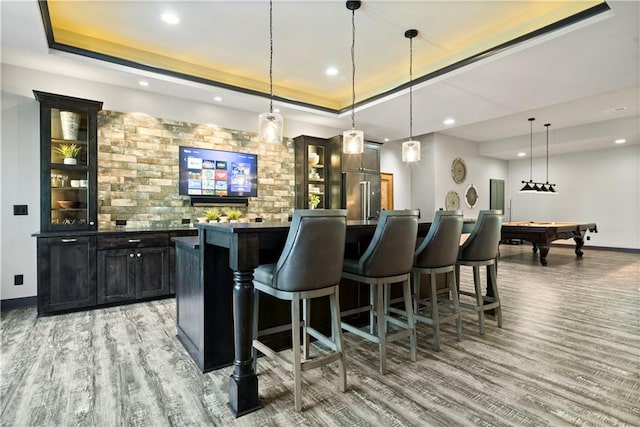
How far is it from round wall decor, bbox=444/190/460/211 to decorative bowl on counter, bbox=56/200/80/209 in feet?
25.1

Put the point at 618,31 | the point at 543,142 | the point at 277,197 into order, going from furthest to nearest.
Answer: the point at 543,142 < the point at 277,197 < the point at 618,31

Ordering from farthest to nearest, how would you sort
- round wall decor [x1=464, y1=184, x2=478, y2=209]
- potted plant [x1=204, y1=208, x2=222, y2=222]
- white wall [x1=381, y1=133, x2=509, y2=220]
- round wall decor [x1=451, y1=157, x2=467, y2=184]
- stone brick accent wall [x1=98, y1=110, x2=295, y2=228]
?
round wall decor [x1=464, y1=184, x2=478, y2=209]
round wall decor [x1=451, y1=157, x2=467, y2=184]
white wall [x1=381, y1=133, x2=509, y2=220]
potted plant [x1=204, y1=208, x2=222, y2=222]
stone brick accent wall [x1=98, y1=110, x2=295, y2=228]

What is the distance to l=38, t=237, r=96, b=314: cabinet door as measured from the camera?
347 cm

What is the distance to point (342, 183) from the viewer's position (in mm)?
6008

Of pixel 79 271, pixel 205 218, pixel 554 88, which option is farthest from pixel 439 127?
pixel 79 271

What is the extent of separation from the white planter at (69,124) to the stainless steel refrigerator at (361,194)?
3.98 m

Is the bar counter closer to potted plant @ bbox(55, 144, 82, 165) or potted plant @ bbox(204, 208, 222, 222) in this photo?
potted plant @ bbox(204, 208, 222, 222)

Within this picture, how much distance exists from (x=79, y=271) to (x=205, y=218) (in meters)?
1.72

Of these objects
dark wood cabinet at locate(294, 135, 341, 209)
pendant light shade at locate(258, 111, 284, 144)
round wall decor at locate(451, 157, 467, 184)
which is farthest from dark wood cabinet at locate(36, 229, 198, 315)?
round wall decor at locate(451, 157, 467, 184)

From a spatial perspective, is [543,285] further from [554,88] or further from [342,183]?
[342,183]

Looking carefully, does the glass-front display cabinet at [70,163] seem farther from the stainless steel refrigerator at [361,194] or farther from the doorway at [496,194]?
the doorway at [496,194]

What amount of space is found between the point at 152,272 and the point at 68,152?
1725mm

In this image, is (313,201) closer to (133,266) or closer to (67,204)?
(133,266)

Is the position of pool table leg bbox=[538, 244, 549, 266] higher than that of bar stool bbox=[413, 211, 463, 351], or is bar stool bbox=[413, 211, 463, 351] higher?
bar stool bbox=[413, 211, 463, 351]
